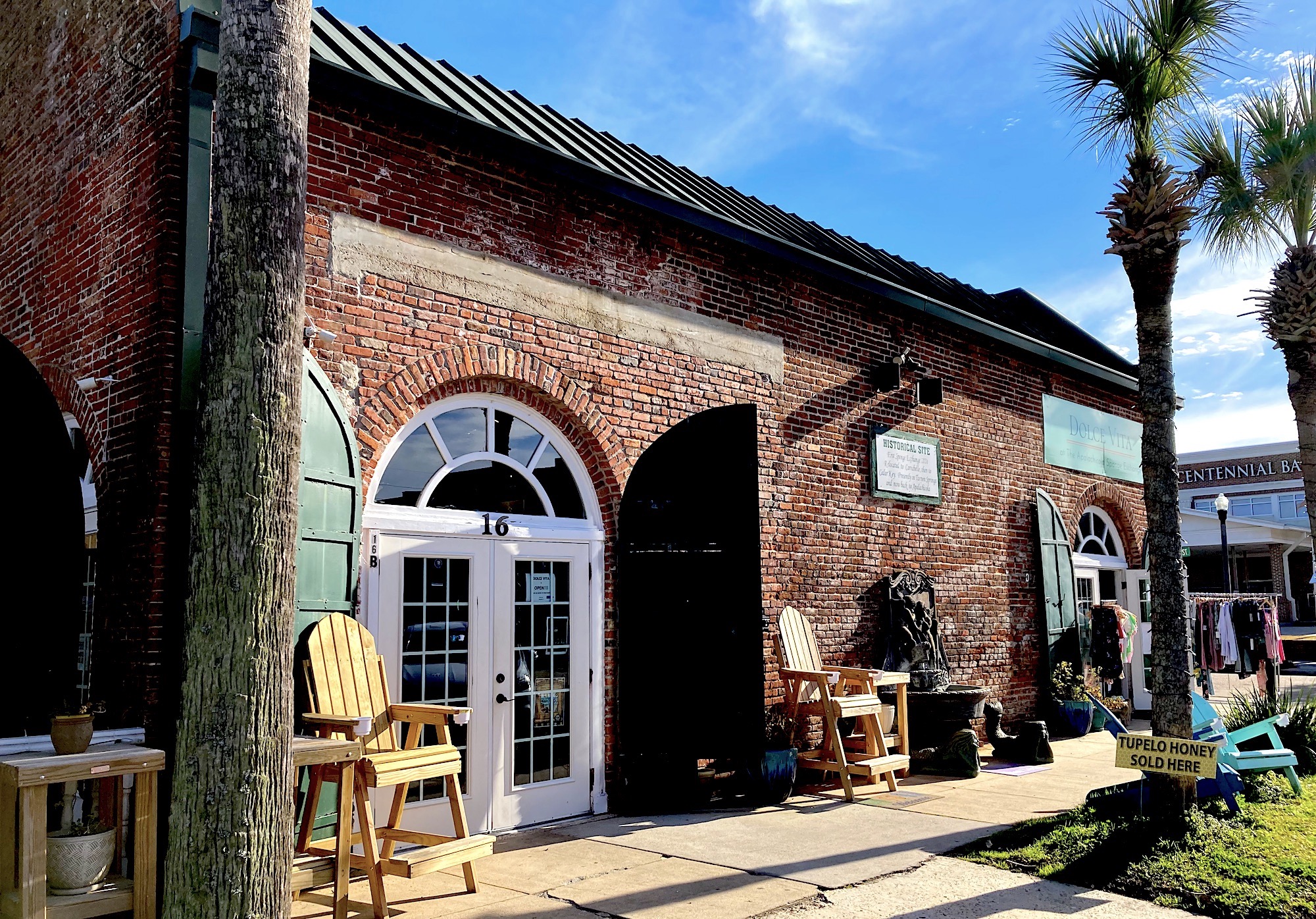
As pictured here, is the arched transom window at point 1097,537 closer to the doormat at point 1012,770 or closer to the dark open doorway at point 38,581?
the doormat at point 1012,770

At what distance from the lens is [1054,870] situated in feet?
18.7

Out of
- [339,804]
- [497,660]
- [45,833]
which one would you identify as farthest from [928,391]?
[45,833]

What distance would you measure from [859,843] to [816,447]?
13.1 ft

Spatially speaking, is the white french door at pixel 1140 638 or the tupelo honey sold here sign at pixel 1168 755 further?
the white french door at pixel 1140 638

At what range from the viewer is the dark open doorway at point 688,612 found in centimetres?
748

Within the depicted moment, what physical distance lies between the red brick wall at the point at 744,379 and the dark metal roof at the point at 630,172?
240 mm

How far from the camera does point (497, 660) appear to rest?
6.89 meters

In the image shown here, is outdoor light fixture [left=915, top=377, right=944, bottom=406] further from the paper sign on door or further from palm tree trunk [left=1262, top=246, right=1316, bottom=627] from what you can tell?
the paper sign on door

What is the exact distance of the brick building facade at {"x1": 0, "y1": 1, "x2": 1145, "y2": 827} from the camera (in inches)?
224

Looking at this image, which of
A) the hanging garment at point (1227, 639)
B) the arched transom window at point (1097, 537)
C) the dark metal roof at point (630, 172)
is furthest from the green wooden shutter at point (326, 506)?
the hanging garment at point (1227, 639)

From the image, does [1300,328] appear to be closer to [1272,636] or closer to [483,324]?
[1272,636]

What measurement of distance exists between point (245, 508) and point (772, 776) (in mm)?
5366

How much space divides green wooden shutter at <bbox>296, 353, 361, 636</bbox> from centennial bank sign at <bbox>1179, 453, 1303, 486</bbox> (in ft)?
145

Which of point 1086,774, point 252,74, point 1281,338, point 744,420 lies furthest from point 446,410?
point 1281,338
